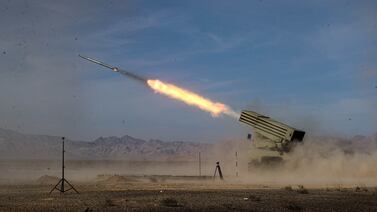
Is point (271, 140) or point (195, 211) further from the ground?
point (271, 140)

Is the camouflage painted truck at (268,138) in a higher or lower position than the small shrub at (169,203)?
higher

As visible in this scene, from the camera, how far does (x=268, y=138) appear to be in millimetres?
41250

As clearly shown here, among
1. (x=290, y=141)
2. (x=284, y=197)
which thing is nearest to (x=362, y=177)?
(x=290, y=141)

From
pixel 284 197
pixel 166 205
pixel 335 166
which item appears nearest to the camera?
pixel 166 205

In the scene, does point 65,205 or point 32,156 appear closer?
point 65,205

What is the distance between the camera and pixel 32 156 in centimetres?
17812

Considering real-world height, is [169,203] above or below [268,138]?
below

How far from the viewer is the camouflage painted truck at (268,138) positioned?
4031cm

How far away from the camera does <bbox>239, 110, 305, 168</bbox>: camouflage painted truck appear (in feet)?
132

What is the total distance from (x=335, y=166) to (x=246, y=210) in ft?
79.0

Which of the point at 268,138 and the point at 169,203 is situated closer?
the point at 169,203

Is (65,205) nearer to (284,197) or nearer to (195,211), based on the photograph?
(195,211)

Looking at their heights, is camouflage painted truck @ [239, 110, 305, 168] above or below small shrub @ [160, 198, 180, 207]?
above

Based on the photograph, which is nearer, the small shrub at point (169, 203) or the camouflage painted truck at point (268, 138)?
the small shrub at point (169, 203)
